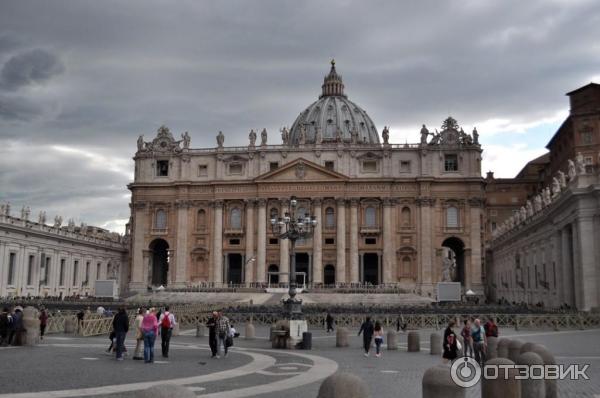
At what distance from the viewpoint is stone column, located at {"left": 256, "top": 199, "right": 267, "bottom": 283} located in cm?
8569

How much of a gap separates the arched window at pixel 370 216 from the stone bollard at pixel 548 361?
74016 mm

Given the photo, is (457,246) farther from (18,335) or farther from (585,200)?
(18,335)

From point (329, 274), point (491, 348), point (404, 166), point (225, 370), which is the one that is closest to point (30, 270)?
point (329, 274)

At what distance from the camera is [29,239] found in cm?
6806

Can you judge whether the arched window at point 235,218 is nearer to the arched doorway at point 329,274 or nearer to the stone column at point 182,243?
the stone column at point 182,243

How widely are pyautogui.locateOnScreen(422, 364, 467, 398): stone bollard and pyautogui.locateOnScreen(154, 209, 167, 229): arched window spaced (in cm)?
8480

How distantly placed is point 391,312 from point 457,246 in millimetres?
52578

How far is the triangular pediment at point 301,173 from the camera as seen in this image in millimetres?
86000

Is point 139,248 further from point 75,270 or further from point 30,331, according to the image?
point 30,331

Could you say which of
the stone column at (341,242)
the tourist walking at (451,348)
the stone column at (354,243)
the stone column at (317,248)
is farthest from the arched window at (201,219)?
the tourist walking at (451,348)

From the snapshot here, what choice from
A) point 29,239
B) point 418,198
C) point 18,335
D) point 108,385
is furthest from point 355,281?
point 108,385

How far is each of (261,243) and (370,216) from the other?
15061 millimetres

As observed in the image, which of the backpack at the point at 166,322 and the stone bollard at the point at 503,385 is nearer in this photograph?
the stone bollard at the point at 503,385

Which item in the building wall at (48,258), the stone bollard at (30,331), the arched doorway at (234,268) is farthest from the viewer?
the arched doorway at (234,268)
